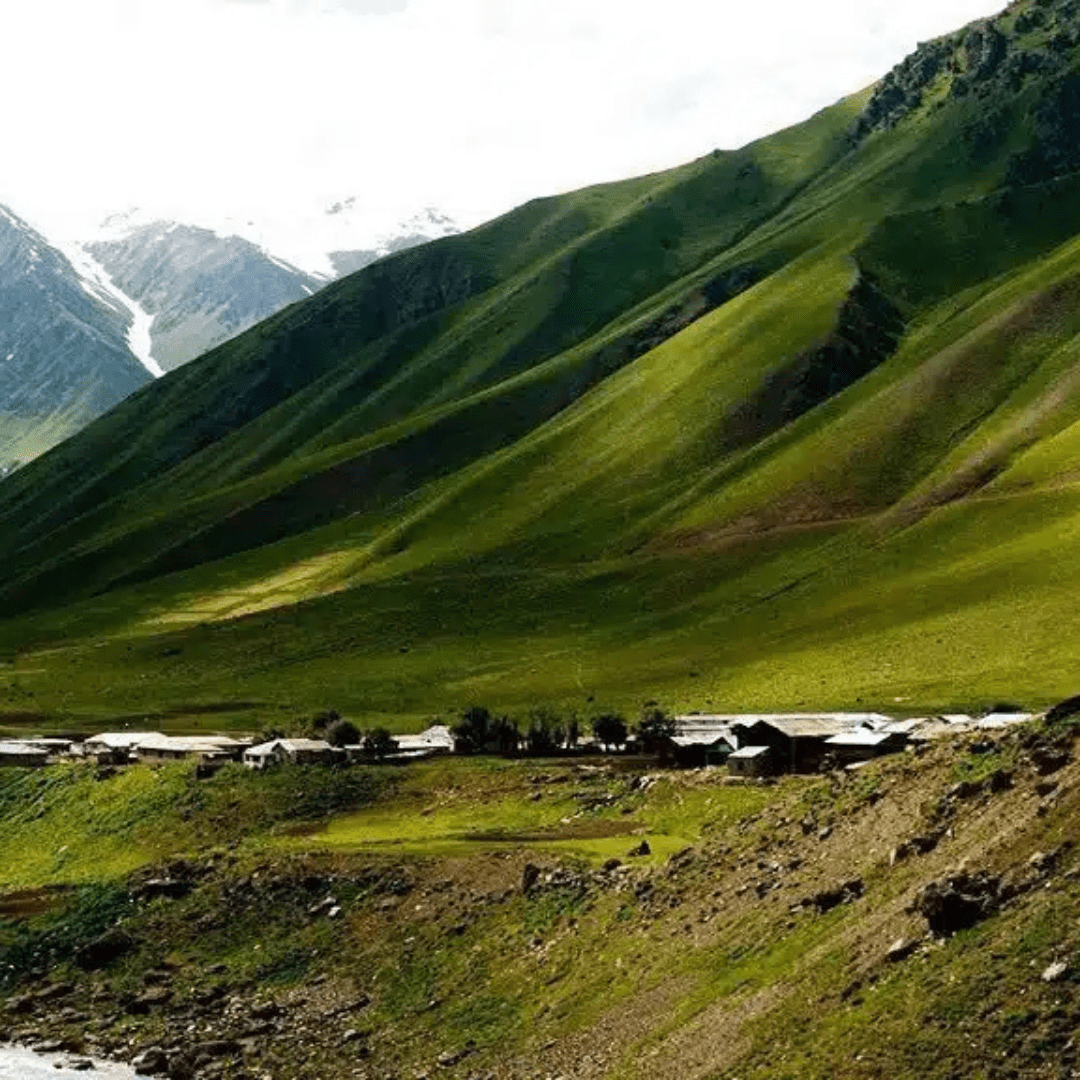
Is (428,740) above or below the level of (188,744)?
below

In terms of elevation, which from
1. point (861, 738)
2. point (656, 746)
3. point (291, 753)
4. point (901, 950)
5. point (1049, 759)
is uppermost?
point (1049, 759)

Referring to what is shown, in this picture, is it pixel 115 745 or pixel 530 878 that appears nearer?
pixel 530 878

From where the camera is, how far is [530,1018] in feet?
205

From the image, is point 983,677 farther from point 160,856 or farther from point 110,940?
point 110,940

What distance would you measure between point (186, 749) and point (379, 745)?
2122cm

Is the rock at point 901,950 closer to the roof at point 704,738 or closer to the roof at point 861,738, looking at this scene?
the roof at point 861,738

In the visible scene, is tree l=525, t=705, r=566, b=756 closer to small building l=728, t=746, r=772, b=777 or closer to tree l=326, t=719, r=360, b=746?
tree l=326, t=719, r=360, b=746

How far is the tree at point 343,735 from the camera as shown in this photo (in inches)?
5453

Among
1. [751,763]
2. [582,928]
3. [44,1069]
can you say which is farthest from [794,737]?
[44,1069]

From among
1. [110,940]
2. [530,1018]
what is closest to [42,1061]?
[110,940]

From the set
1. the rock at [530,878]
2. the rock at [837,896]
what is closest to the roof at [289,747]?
the rock at [530,878]

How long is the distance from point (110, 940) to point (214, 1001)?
1076cm

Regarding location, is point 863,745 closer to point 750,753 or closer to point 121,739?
point 750,753

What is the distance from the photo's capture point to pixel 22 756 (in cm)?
14700
